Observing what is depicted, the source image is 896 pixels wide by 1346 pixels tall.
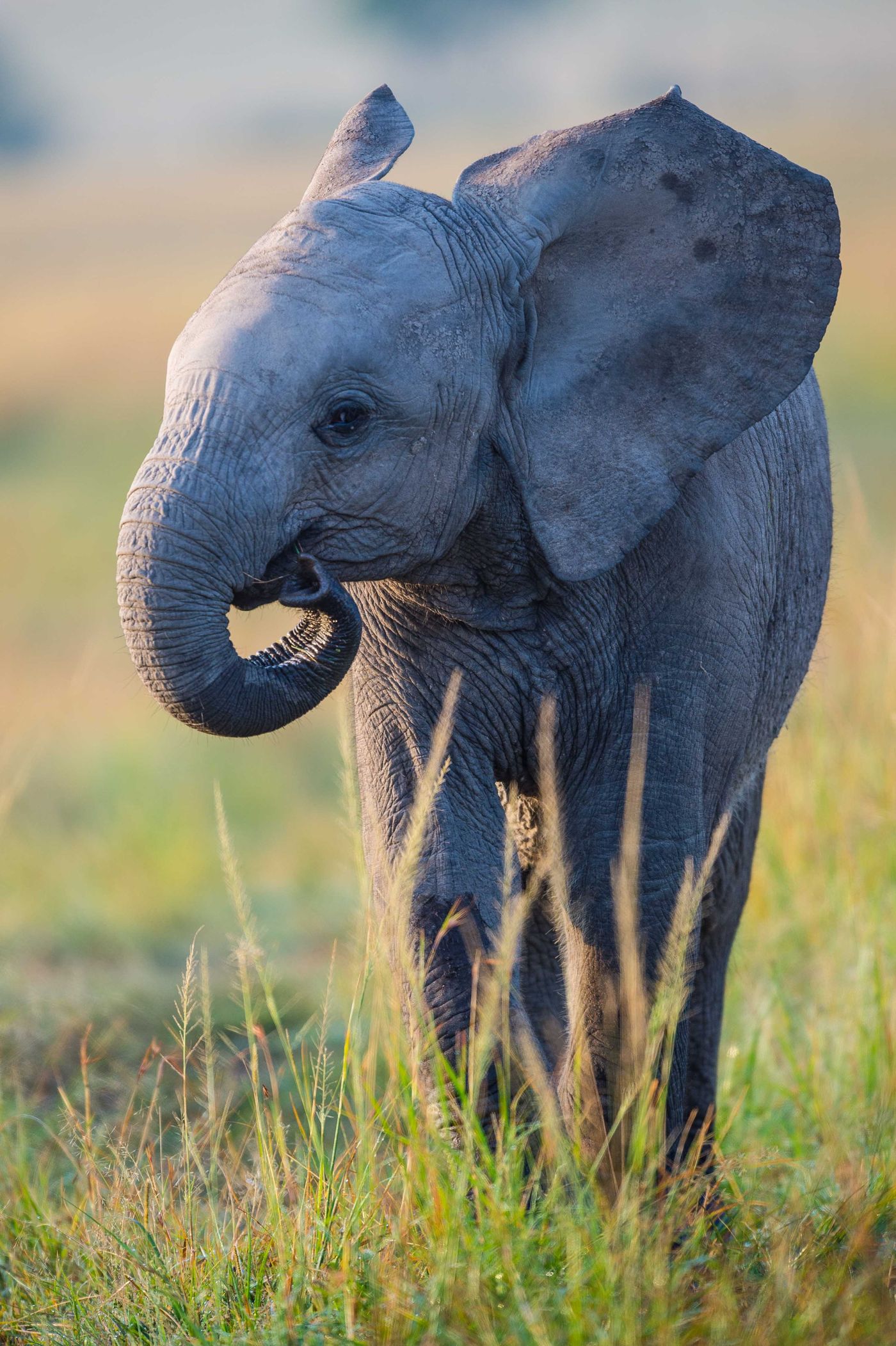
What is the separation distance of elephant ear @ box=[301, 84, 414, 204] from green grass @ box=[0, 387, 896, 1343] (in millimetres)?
1341

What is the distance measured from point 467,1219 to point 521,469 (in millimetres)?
1513

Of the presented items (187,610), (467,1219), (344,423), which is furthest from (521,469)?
(467,1219)

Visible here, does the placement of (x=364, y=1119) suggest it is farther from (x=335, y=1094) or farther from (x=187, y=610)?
(x=335, y=1094)

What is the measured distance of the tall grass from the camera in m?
2.86

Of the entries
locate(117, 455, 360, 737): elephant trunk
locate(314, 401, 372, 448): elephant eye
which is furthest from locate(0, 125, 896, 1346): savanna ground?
locate(314, 401, 372, 448): elephant eye

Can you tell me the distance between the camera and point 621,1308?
9.05 ft

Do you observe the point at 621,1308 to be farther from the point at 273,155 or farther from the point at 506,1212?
the point at 273,155

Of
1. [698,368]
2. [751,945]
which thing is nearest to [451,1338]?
[698,368]

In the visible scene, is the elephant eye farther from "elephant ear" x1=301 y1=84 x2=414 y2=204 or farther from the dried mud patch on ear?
the dried mud patch on ear

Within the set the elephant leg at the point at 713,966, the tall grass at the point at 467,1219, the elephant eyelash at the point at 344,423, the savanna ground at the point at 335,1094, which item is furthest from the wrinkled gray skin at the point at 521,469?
the elephant leg at the point at 713,966

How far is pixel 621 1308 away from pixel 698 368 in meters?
1.97

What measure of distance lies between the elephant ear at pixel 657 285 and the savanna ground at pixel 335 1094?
3.31 feet

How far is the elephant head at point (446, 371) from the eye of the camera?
306cm

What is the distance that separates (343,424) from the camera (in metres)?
3.22
